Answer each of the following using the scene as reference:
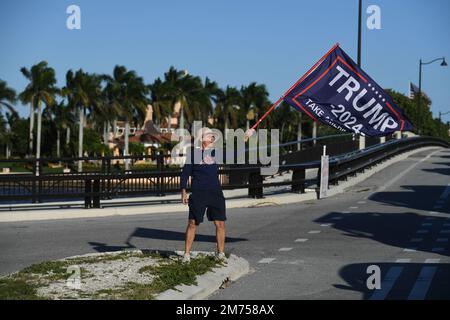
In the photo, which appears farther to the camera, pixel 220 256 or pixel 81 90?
pixel 81 90

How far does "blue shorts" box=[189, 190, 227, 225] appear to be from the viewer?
1015cm

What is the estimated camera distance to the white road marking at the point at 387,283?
27.7ft

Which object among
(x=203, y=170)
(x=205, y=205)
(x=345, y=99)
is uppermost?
(x=345, y=99)

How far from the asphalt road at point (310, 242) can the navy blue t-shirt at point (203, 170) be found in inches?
51.1

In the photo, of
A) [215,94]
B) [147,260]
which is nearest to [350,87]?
[147,260]

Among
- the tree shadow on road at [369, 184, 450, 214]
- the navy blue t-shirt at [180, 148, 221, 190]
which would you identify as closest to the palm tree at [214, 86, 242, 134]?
the tree shadow on road at [369, 184, 450, 214]

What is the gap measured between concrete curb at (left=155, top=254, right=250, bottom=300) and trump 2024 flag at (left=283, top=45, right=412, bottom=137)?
4238 mm

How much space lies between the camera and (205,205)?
1023 cm

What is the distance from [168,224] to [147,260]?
5.62m

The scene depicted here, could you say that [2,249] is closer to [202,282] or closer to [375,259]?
[202,282]

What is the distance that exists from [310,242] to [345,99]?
2.64 m

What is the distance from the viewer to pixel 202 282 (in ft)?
29.0

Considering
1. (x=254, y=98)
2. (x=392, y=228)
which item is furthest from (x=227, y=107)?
(x=392, y=228)

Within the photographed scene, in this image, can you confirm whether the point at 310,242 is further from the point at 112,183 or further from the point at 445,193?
the point at 445,193
